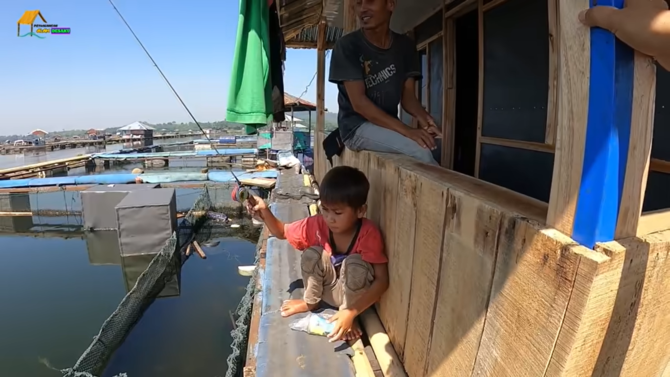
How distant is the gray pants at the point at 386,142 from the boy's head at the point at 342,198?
47 centimetres

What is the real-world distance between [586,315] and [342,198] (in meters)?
1.61

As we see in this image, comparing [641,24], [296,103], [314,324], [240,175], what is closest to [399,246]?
[314,324]

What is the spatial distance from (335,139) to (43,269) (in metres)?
16.1

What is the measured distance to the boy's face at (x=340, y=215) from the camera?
Result: 249 centimetres

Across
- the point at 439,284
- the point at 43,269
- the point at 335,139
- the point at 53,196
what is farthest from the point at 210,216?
the point at 439,284

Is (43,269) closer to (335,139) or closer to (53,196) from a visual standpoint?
(53,196)

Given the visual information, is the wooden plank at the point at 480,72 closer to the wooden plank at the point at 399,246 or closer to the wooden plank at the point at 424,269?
the wooden plank at the point at 399,246

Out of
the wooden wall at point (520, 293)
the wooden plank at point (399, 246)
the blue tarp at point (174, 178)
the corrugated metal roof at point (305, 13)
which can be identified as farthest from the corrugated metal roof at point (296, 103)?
the wooden wall at point (520, 293)

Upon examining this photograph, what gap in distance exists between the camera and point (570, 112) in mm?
1059

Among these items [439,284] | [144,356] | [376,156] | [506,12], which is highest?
[506,12]

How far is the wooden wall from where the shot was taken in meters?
1.03

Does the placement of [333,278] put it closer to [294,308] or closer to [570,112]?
[294,308]

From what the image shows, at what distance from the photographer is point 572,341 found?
103cm

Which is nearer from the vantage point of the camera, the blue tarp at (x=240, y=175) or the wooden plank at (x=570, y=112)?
the wooden plank at (x=570, y=112)
